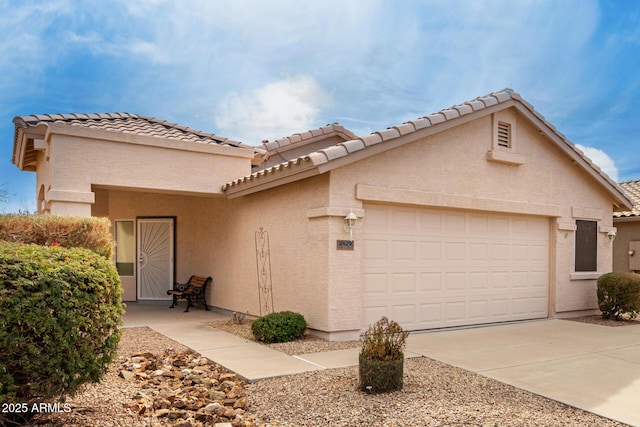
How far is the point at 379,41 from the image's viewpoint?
1248cm

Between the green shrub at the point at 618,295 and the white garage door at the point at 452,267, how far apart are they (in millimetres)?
1360

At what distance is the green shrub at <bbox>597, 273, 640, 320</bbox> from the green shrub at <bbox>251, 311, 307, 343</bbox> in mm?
7782

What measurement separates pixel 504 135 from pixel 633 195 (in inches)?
378

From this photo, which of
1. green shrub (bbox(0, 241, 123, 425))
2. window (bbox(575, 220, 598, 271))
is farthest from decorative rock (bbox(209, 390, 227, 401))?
window (bbox(575, 220, 598, 271))

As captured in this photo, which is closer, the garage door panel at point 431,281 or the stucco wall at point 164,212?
the garage door panel at point 431,281

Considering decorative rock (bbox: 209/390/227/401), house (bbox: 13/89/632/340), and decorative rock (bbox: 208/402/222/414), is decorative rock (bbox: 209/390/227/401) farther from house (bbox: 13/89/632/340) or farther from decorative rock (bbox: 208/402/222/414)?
house (bbox: 13/89/632/340)

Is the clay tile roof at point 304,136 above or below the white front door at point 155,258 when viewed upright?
above

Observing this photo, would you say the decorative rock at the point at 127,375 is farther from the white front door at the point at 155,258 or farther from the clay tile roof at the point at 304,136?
the clay tile roof at the point at 304,136

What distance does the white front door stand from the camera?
14.9 metres

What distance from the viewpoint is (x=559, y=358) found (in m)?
7.92

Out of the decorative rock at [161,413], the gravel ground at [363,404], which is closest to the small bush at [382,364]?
the gravel ground at [363,404]

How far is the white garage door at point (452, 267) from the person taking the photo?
9.67m

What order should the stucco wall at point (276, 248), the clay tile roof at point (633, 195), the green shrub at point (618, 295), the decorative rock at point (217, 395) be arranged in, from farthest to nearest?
1. the clay tile roof at point (633, 195)
2. the green shrub at point (618, 295)
3. the stucco wall at point (276, 248)
4. the decorative rock at point (217, 395)

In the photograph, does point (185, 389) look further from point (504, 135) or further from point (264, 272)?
point (504, 135)
